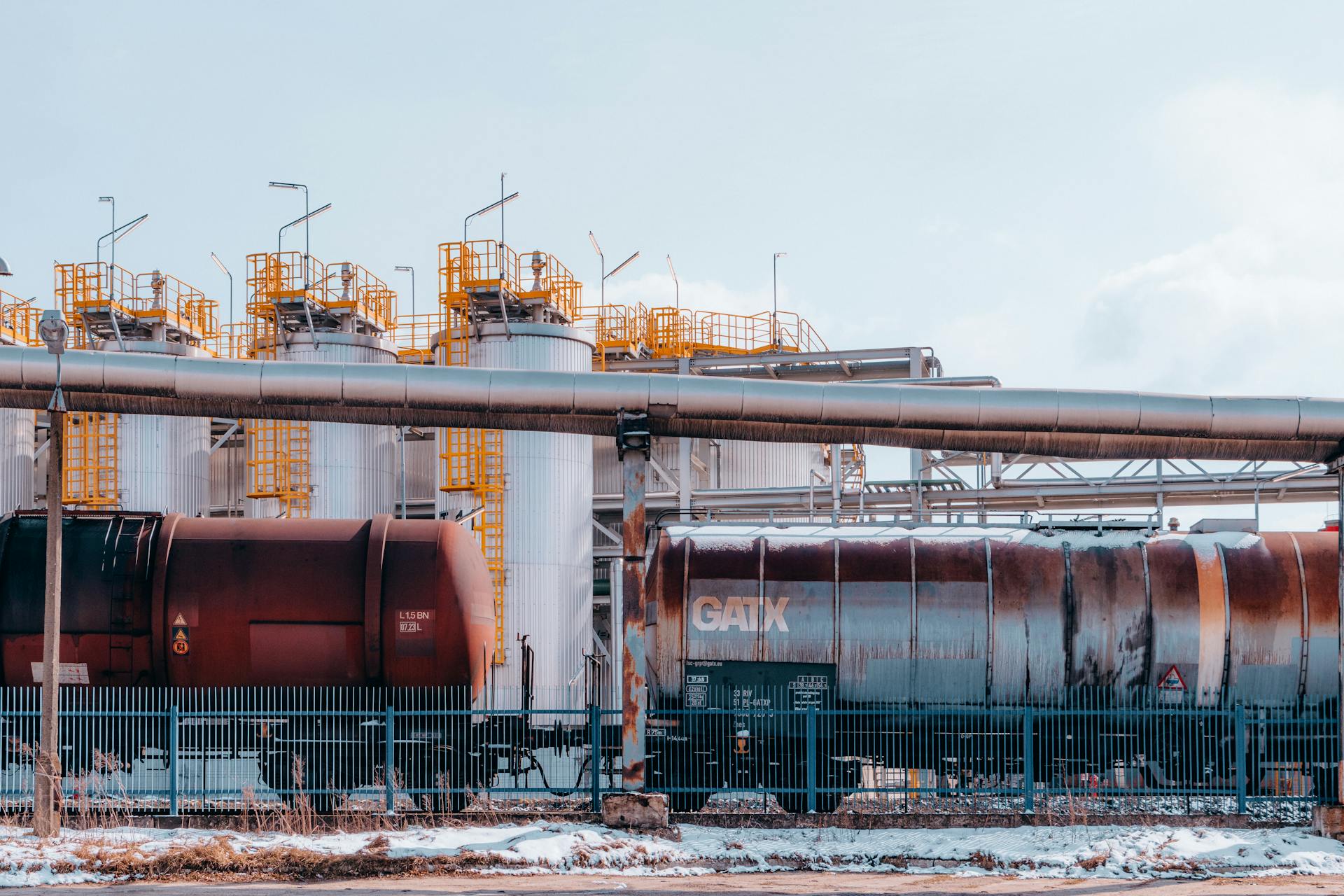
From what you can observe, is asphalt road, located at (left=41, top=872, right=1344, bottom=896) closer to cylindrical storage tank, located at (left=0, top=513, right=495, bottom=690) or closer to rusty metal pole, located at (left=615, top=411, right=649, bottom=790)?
rusty metal pole, located at (left=615, top=411, right=649, bottom=790)

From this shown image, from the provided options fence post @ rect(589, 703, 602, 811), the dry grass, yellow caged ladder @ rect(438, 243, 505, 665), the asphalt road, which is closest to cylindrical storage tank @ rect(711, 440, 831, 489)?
yellow caged ladder @ rect(438, 243, 505, 665)

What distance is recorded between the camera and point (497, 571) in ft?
94.4

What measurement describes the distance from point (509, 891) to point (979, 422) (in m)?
8.26

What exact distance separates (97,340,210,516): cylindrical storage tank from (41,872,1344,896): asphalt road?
2218 centimetres

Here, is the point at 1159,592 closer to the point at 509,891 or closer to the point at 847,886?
the point at 847,886

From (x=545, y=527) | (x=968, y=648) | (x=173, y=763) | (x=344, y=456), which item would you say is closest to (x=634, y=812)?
(x=968, y=648)

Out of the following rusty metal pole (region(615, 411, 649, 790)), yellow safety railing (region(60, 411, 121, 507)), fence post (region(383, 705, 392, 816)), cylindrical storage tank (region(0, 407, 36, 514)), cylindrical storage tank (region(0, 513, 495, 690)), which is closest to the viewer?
fence post (region(383, 705, 392, 816))

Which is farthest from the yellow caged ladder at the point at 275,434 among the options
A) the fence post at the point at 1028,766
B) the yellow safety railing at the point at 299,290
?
the fence post at the point at 1028,766

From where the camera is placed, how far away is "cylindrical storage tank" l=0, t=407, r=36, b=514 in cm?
3509

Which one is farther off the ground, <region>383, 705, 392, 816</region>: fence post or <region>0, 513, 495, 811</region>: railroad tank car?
<region>0, 513, 495, 811</region>: railroad tank car

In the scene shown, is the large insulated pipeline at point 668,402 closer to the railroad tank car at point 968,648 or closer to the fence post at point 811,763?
the railroad tank car at point 968,648

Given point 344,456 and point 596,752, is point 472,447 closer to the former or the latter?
point 344,456

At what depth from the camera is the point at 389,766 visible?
15.5 metres

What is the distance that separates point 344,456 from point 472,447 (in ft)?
15.8
